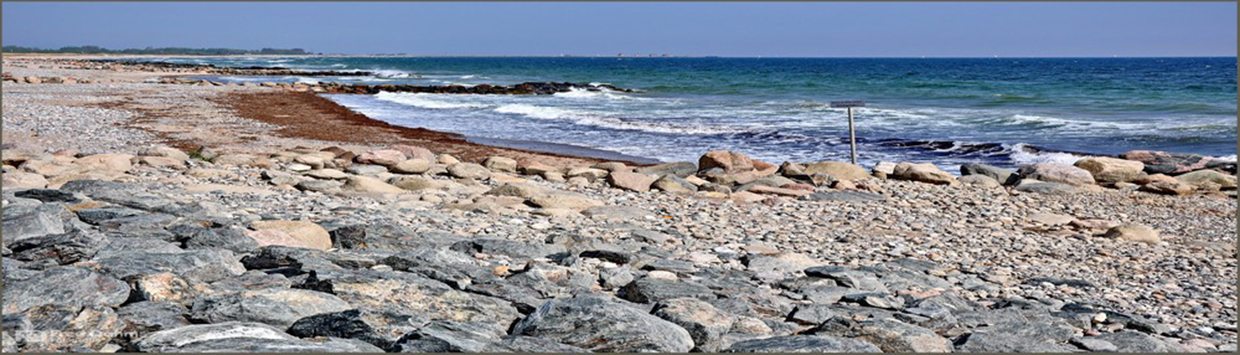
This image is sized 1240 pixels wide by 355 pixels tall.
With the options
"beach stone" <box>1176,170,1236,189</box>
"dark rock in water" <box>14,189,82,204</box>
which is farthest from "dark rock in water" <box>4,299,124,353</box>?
"beach stone" <box>1176,170,1236,189</box>

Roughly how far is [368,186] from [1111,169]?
1057 cm

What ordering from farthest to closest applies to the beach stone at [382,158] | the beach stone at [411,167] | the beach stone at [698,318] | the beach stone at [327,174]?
the beach stone at [382,158] → the beach stone at [411,167] → the beach stone at [327,174] → the beach stone at [698,318]

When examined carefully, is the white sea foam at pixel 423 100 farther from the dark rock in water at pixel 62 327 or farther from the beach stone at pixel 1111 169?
the dark rock in water at pixel 62 327

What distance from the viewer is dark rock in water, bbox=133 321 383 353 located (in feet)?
12.4

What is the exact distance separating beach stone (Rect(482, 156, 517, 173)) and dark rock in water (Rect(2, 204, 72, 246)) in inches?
298

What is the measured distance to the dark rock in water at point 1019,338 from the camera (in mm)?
4797

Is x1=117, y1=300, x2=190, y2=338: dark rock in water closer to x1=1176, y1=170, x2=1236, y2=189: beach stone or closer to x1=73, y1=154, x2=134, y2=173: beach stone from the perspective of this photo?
x1=73, y1=154, x2=134, y2=173: beach stone

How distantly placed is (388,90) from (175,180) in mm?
36160

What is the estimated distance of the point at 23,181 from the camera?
8.63m

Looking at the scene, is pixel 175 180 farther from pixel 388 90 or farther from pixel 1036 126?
pixel 388 90

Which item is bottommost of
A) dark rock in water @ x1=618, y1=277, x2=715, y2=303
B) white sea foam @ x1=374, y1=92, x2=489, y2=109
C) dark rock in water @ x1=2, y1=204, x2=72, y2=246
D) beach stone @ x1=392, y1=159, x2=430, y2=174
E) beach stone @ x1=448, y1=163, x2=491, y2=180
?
white sea foam @ x1=374, y1=92, x2=489, y2=109

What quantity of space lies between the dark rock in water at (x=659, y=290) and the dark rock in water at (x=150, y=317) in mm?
2392

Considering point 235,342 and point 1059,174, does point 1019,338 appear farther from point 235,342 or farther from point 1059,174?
point 1059,174

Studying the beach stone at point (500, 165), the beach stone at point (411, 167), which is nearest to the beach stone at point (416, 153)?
the beach stone at point (500, 165)
